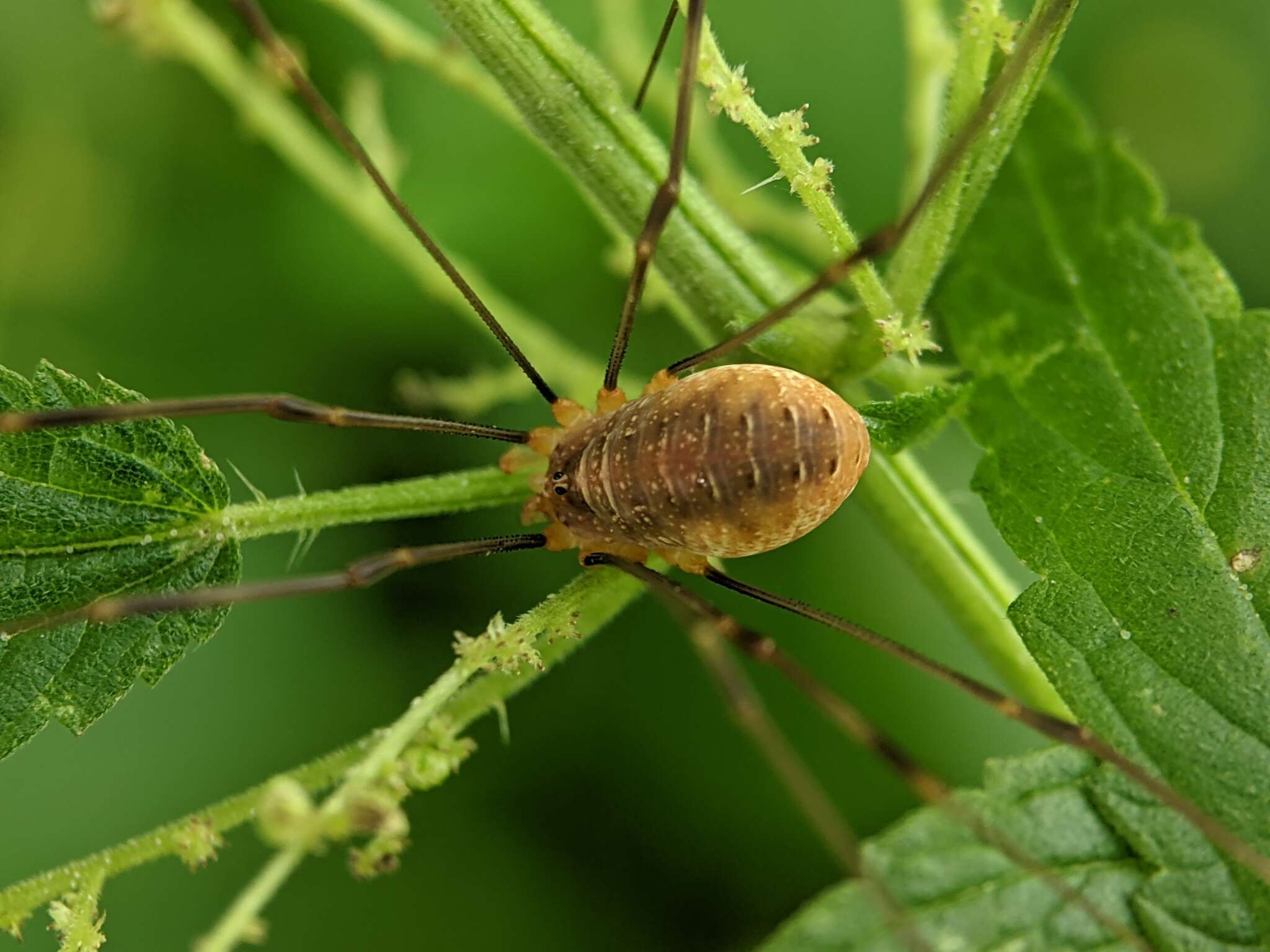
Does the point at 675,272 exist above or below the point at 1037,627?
above

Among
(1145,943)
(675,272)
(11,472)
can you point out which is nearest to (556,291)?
(675,272)

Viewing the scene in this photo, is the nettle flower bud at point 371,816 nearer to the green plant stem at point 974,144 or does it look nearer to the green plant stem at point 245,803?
the green plant stem at point 245,803

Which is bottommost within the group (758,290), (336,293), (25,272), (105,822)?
(758,290)

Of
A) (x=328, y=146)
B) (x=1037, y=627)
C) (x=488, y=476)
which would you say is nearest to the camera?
(x=1037, y=627)

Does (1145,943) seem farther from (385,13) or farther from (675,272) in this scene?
(385,13)

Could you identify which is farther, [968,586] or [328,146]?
[328,146]

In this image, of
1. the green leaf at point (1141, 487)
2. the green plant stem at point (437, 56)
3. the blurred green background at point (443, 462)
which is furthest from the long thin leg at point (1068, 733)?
the green plant stem at point (437, 56)

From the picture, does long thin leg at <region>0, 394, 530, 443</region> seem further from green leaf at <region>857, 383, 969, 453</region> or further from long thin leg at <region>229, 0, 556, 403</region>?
green leaf at <region>857, 383, 969, 453</region>
